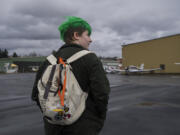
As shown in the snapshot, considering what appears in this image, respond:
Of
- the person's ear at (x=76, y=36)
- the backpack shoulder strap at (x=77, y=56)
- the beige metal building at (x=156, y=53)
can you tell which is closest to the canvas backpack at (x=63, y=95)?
the backpack shoulder strap at (x=77, y=56)

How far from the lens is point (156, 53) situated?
3706 cm

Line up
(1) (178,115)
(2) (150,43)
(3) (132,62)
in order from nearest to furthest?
(1) (178,115)
(2) (150,43)
(3) (132,62)

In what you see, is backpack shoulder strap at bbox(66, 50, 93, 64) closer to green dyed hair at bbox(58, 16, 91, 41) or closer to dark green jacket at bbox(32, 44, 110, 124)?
dark green jacket at bbox(32, 44, 110, 124)

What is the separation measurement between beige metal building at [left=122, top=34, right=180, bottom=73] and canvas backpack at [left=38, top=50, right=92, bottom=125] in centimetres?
3158

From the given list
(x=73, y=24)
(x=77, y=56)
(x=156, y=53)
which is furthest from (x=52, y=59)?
(x=156, y=53)

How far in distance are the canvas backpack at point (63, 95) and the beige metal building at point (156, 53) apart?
1243 inches

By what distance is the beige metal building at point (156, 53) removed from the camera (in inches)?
1319

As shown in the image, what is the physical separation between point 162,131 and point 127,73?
103ft

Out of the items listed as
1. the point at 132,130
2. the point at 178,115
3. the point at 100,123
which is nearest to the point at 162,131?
the point at 132,130

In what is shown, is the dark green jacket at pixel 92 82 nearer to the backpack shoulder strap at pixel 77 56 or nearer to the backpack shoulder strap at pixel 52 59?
the backpack shoulder strap at pixel 77 56

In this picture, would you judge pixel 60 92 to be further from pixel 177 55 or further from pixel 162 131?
pixel 177 55

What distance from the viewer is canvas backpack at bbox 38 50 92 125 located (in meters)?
1.53

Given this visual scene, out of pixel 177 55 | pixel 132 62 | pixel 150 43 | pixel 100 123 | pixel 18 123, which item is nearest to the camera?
pixel 100 123

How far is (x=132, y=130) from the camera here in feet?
12.9
